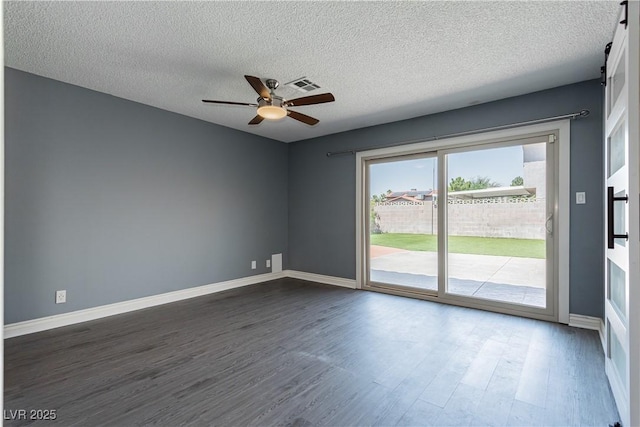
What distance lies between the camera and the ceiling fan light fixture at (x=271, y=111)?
Answer: 294 centimetres

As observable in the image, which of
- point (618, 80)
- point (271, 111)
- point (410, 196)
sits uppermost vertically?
point (271, 111)

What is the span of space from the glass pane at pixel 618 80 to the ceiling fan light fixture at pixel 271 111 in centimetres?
241

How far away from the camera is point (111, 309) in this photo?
12.1 ft

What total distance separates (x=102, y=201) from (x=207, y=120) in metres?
1.80

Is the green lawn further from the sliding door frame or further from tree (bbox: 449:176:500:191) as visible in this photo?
tree (bbox: 449:176:500:191)

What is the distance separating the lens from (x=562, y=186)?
3.39m

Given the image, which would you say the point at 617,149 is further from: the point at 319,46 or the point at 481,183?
the point at 319,46

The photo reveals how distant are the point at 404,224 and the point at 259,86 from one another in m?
2.96

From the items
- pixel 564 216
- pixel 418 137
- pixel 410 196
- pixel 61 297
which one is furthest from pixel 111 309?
pixel 564 216

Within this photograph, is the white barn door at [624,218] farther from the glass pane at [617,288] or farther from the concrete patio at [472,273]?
the concrete patio at [472,273]

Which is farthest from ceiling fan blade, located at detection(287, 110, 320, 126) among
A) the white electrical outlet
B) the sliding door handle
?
the white electrical outlet

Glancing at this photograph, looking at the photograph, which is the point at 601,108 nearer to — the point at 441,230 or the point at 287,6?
the point at 441,230

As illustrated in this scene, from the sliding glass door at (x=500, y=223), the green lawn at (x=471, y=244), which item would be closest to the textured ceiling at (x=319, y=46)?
the sliding glass door at (x=500, y=223)

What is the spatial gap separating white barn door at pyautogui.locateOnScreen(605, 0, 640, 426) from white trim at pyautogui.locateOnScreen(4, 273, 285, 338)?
4.39m
